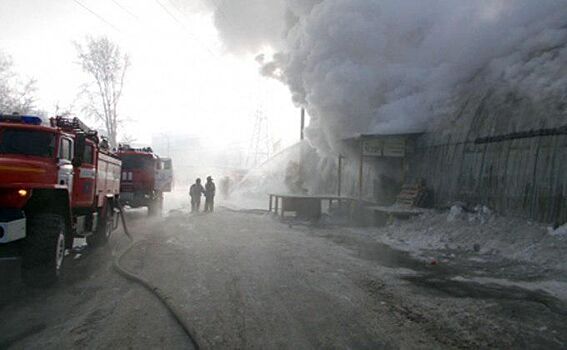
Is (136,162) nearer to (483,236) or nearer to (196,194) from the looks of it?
(196,194)

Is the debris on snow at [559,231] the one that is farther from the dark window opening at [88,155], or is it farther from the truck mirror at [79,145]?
the dark window opening at [88,155]

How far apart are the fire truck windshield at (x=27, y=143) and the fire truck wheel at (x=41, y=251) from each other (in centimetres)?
130

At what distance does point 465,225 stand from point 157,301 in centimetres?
857

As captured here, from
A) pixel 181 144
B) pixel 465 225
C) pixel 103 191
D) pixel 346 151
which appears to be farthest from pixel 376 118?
pixel 181 144

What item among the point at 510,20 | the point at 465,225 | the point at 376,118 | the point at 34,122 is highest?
the point at 510,20

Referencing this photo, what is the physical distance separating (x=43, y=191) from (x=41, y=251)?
3.15ft

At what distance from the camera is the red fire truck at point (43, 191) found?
643 cm

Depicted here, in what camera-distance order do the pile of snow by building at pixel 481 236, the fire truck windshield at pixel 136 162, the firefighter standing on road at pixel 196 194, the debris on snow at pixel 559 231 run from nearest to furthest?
the pile of snow by building at pixel 481 236
the debris on snow at pixel 559 231
the fire truck windshield at pixel 136 162
the firefighter standing on road at pixel 196 194

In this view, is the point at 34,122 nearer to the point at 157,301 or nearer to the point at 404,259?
the point at 157,301

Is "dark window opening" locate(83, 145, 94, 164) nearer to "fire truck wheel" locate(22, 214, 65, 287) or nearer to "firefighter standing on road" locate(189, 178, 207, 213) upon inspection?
"fire truck wheel" locate(22, 214, 65, 287)

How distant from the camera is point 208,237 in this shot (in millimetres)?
12594

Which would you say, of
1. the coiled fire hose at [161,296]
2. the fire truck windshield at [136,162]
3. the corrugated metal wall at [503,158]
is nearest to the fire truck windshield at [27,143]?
the coiled fire hose at [161,296]

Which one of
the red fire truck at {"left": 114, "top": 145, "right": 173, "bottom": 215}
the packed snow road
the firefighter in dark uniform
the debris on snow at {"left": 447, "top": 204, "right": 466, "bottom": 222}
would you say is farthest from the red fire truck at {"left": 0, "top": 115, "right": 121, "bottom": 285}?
the firefighter in dark uniform

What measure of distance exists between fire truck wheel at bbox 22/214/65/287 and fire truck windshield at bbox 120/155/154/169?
12.0m
